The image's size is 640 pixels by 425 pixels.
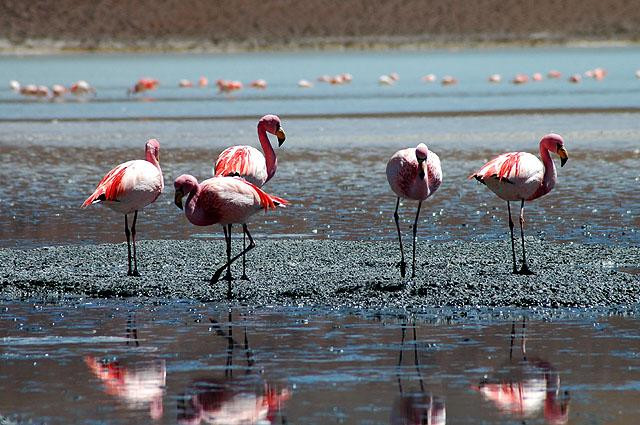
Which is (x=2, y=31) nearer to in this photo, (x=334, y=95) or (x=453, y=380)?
(x=334, y=95)

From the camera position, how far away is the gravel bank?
9.72m

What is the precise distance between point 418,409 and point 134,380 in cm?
166

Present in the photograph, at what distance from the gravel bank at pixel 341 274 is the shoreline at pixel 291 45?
6446 cm

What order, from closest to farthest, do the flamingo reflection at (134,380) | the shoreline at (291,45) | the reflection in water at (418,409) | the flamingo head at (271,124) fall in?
the reflection in water at (418,409) < the flamingo reflection at (134,380) < the flamingo head at (271,124) < the shoreline at (291,45)

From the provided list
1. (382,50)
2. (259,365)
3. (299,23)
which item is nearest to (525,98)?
(259,365)

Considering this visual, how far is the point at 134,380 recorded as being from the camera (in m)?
7.30

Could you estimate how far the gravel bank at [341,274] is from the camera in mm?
9719

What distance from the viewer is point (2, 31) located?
273ft

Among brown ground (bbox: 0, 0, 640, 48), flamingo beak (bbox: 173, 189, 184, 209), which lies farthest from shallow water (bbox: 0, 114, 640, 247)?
brown ground (bbox: 0, 0, 640, 48)

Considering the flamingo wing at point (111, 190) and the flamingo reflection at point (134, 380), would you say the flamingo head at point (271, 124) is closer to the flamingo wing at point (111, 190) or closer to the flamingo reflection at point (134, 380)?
the flamingo wing at point (111, 190)

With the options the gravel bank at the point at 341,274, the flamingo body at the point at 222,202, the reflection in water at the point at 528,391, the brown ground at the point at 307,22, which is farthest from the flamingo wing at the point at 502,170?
the brown ground at the point at 307,22

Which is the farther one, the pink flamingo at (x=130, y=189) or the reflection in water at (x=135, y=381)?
the pink flamingo at (x=130, y=189)

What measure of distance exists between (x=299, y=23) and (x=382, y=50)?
1128 centimetres

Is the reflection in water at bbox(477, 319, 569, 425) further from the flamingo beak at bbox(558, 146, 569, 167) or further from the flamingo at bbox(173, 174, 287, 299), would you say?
the flamingo beak at bbox(558, 146, 569, 167)
